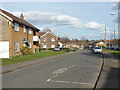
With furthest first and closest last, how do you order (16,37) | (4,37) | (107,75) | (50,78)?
(16,37), (4,37), (107,75), (50,78)

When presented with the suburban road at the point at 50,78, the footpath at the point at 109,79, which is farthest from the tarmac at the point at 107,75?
the suburban road at the point at 50,78

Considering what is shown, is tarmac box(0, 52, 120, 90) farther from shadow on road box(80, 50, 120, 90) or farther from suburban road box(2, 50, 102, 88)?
suburban road box(2, 50, 102, 88)

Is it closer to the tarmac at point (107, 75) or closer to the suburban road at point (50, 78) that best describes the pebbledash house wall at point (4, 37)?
the tarmac at point (107, 75)

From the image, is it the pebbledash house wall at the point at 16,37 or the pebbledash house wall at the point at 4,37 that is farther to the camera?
the pebbledash house wall at the point at 16,37

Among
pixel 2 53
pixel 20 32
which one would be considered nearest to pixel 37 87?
pixel 2 53

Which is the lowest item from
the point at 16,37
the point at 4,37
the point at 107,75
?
the point at 107,75

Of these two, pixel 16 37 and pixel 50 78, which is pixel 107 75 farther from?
pixel 16 37

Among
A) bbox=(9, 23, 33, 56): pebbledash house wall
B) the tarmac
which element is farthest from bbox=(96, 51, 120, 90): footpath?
bbox=(9, 23, 33, 56): pebbledash house wall

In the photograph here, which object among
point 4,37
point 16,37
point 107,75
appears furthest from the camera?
point 16,37

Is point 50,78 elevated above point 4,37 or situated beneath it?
situated beneath

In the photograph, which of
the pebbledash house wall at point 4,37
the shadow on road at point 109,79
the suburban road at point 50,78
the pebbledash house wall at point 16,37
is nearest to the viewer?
the shadow on road at point 109,79

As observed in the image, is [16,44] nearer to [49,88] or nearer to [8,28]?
[8,28]

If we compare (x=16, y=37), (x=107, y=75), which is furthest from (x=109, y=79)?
(x=16, y=37)

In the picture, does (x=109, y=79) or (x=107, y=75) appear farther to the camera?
(x=107, y=75)
